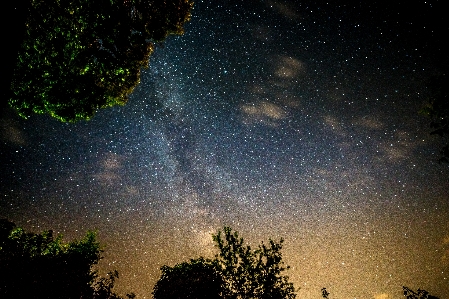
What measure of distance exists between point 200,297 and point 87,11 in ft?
91.8

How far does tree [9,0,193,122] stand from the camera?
7715 millimetres

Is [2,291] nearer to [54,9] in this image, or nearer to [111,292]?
[111,292]

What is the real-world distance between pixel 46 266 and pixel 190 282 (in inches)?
591

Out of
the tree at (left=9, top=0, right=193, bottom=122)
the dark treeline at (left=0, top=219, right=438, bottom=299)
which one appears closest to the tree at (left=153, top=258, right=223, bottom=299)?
the dark treeline at (left=0, top=219, right=438, bottom=299)

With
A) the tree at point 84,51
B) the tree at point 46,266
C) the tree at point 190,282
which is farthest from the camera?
the tree at point 190,282

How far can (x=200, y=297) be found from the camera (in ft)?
84.4

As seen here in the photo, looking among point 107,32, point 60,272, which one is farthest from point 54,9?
point 60,272

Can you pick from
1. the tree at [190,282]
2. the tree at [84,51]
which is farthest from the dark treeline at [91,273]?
the tree at [84,51]

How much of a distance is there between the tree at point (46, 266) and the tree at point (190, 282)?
8008 millimetres

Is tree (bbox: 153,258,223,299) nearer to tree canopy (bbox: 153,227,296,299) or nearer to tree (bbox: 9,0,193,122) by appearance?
tree canopy (bbox: 153,227,296,299)

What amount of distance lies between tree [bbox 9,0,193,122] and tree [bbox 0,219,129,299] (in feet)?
61.4

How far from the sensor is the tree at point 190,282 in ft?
85.8

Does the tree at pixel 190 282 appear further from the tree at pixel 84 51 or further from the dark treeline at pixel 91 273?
the tree at pixel 84 51

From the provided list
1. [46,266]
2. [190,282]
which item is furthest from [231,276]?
[46,266]
